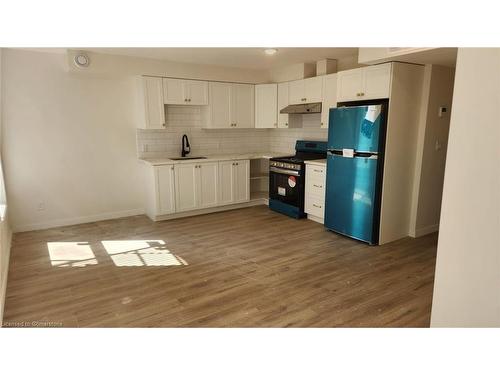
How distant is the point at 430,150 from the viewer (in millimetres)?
4168

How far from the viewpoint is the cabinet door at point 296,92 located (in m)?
5.22

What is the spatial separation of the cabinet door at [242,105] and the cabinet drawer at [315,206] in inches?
74.7

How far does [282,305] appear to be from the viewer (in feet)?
8.86

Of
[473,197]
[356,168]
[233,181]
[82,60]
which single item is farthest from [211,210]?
[473,197]

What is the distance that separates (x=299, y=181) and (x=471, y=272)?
11.4 ft

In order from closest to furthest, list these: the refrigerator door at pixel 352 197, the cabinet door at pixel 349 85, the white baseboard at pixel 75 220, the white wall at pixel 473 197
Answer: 1. the white wall at pixel 473 197
2. the refrigerator door at pixel 352 197
3. the cabinet door at pixel 349 85
4. the white baseboard at pixel 75 220

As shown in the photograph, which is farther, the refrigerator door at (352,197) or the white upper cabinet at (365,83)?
the refrigerator door at (352,197)

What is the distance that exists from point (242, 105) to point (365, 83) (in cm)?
244

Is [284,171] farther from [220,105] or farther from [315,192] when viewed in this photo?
[220,105]

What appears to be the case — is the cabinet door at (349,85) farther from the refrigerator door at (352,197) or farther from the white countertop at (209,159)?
the white countertop at (209,159)

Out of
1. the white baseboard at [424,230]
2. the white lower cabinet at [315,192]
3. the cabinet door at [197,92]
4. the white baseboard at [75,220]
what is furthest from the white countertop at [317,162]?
the white baseboard at [75,220]

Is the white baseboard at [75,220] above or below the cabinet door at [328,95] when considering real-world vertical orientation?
below

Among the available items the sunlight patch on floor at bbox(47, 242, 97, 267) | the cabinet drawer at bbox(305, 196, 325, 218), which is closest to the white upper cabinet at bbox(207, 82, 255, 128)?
the cabinet drawer at bbox(305, 196, 325, 218)
